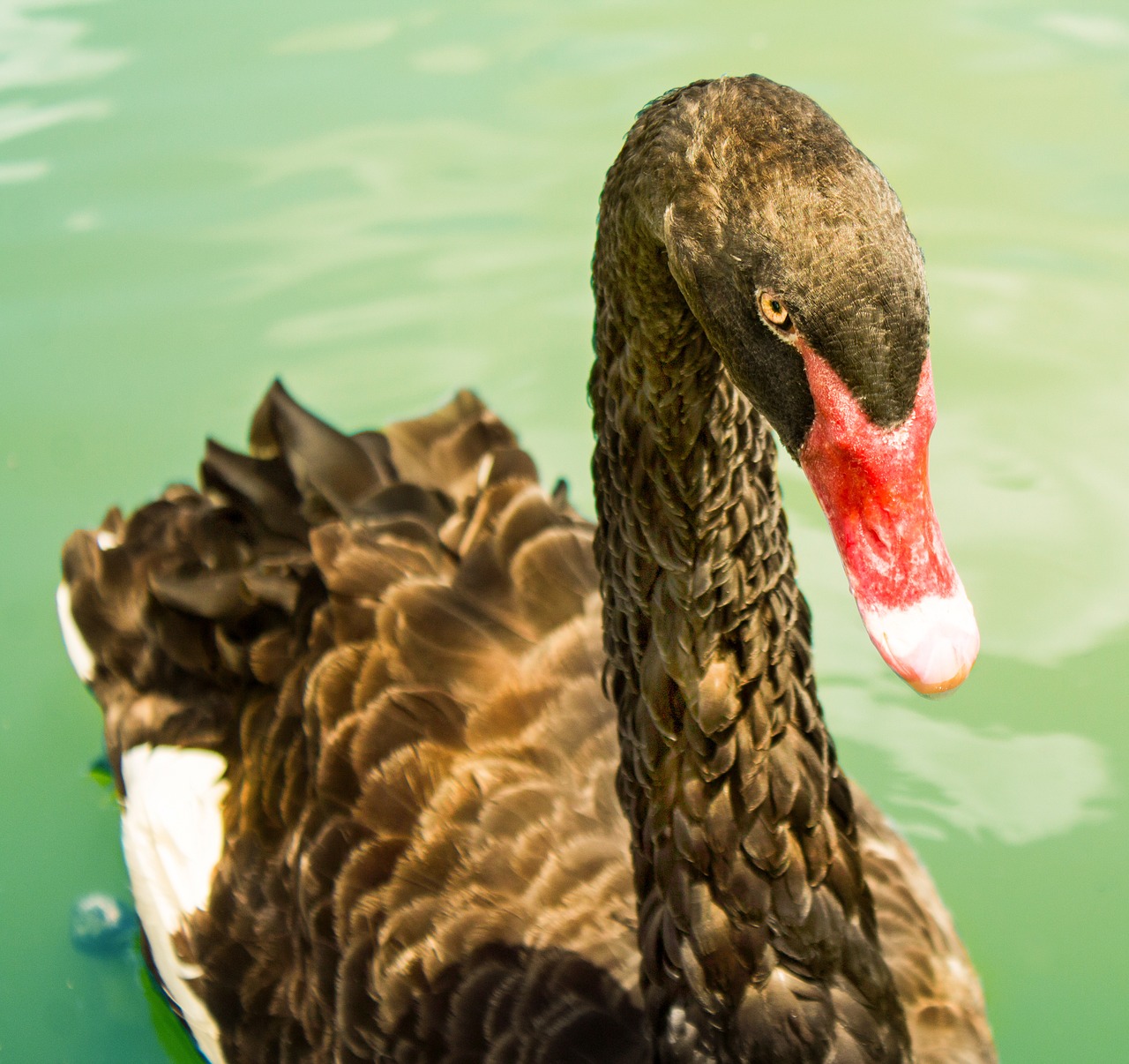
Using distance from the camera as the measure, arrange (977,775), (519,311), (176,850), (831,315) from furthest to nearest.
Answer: (519,311) → (977,775) → (176,850) → (831,315)

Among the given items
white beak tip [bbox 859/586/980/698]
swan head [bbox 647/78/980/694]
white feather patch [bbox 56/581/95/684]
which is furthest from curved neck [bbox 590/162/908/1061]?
white feather patch [bbox 56/581/95/684]

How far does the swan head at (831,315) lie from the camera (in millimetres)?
1561

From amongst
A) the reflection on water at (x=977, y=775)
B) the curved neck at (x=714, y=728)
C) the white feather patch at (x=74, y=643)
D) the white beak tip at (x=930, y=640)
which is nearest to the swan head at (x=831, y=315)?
the white beak tip at (x=930, y=640)

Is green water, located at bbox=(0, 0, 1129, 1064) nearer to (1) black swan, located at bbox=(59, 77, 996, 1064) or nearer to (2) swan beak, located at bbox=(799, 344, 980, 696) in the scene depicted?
(1) black swan, located at bbox=(59, 77, 996, 1064)

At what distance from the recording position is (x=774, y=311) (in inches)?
65.2

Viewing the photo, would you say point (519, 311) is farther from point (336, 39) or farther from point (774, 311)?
point (774, 311)

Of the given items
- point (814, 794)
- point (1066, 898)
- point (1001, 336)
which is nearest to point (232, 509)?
point (814, 794)

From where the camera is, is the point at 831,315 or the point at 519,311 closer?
the point at 831,315

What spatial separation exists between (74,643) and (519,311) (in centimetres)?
202

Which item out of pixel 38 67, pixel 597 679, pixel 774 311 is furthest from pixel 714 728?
pixel 38 67

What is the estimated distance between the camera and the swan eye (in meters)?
1.63

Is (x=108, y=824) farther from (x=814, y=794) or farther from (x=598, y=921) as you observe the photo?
(x=814, y=794)

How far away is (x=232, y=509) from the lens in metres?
3.48

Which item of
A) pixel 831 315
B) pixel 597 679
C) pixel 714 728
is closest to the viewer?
pixel 831 315
